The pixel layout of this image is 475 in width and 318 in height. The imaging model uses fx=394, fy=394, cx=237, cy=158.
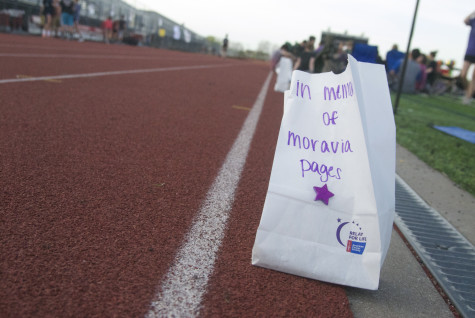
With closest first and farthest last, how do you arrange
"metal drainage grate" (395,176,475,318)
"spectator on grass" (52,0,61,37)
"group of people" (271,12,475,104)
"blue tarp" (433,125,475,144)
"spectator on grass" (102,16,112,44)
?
"metal drainage grate" (395,176,475,318) → "group of people" (271,12,475,104) → "blue tarp" (433,125,475,144) → "spectator on grass" (52,0,61,37) → "spectator on grass" (102,16,112,44)

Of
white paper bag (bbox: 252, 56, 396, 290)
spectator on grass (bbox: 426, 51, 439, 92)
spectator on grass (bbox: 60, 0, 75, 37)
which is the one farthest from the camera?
spectator on grass (bbox: 426, 51, 439, 92)

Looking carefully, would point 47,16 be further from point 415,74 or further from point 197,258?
point 197,258

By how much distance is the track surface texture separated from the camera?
1.44m

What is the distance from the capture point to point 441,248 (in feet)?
7.66

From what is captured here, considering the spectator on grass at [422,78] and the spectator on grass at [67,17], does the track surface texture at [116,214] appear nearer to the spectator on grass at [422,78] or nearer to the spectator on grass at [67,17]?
the spectator on grass at [67,17]

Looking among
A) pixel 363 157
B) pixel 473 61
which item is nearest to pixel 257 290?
pixel 363 157

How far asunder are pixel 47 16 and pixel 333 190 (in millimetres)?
18198

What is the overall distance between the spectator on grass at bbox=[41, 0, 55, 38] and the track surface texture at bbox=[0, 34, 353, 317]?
13.7m

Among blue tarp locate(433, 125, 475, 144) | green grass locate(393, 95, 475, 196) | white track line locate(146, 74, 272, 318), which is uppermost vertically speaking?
blue tarp locate(433, 125, 475, 144)

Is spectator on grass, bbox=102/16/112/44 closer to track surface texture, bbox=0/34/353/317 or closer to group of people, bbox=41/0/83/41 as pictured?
group of people, bbox=41/0/83/41

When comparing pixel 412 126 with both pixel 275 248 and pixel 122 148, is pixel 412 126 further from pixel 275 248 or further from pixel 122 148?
pixel 275 248

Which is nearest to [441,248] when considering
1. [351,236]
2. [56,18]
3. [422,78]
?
[351,236]

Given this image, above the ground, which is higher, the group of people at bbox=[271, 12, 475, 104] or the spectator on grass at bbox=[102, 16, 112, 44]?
the spectator on grass at bbox=[102, 16, 112, 44]

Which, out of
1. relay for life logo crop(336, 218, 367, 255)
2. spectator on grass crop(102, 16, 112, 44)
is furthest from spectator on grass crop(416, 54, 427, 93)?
spectator on grass crop(102, 16, 112, 44)
